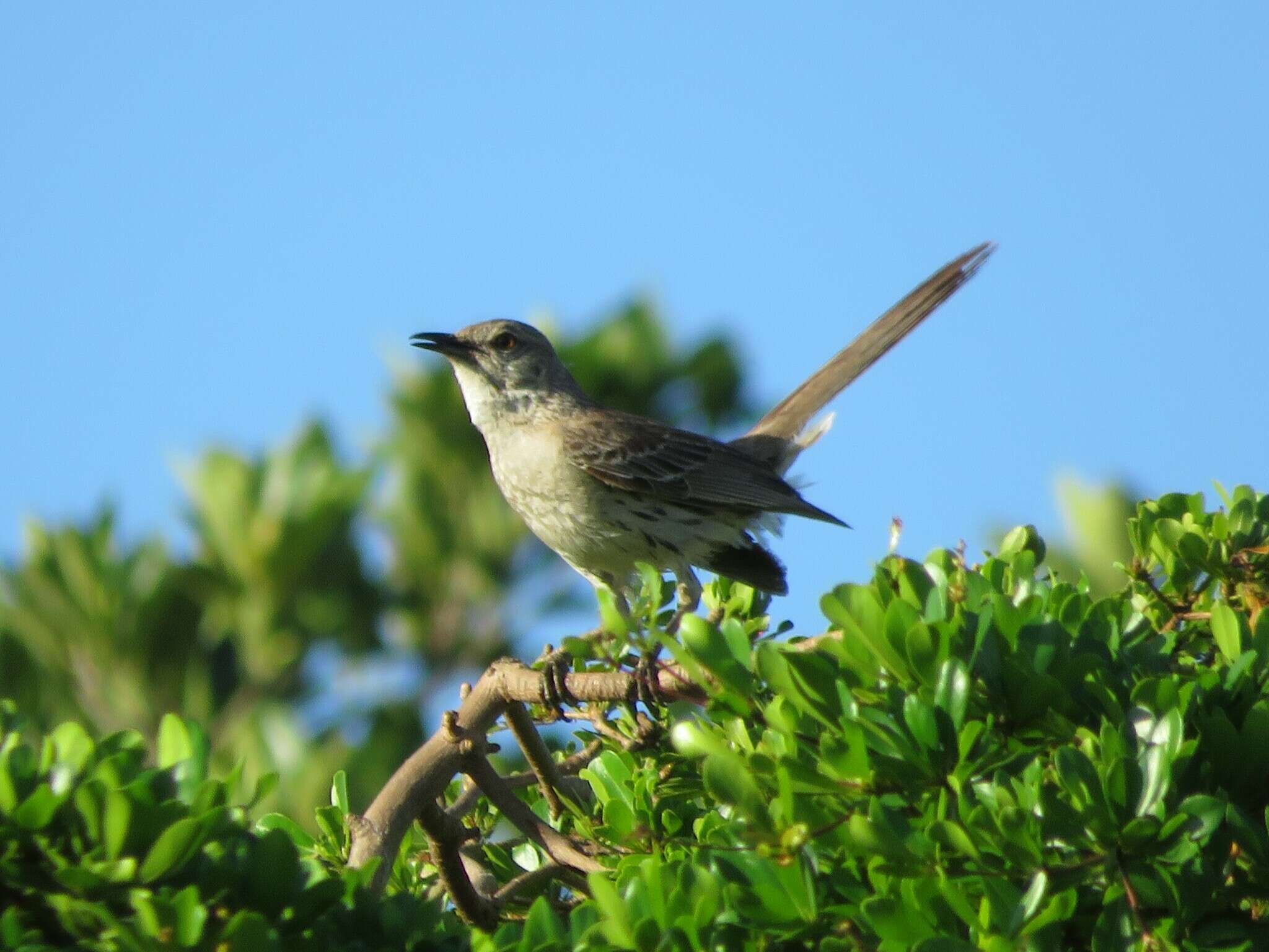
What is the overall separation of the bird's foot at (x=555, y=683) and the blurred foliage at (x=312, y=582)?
487cm

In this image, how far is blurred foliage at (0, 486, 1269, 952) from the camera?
2.02 metres

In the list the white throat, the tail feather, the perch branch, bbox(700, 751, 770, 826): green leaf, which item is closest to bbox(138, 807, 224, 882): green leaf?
bbox(700, 751, 770, 826): green leaf

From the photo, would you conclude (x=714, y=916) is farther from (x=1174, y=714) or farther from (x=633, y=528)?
(x=633, y=528)

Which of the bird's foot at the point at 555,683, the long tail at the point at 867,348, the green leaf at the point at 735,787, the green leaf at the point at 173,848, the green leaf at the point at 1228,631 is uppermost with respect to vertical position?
the long tail at the point at 867,348

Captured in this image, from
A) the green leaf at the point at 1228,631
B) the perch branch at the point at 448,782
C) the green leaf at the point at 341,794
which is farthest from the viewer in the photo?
the green leaf at the point at 341,794

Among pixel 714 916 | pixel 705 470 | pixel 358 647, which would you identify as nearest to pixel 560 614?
pixel 358 647

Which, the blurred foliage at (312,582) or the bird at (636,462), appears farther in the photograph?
the blurred foliage at (312,582)

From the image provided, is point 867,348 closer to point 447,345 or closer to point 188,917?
point 447,345

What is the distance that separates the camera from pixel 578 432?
6426mm

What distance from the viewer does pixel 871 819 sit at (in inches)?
84.0

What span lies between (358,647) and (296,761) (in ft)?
6.65

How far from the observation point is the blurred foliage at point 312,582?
29.6ft

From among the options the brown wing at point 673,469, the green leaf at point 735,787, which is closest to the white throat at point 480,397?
the brown wing at point 673,469

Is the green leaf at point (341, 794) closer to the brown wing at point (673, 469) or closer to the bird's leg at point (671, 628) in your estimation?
the bird's leg at point (671, 628)
